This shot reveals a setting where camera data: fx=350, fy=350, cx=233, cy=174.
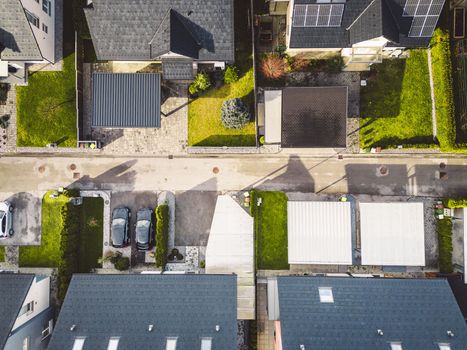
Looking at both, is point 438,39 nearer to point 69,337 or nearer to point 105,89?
point 105,89

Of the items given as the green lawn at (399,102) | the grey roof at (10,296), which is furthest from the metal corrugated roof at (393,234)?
the grey roof at (10,296)

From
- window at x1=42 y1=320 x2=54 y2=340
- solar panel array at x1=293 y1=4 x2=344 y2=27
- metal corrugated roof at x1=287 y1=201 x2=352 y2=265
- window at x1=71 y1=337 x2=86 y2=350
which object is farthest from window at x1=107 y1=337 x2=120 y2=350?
solar panel array at x1=293 y1=4 x2=344 y2=27

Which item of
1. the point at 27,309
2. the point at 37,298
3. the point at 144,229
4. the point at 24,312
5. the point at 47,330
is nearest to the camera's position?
the point at 24,312

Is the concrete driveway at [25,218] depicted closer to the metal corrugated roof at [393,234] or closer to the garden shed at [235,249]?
the garden shed at [235,249]

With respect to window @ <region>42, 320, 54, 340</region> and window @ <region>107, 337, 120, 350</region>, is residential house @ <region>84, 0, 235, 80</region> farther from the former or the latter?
window @ <region>42, 320, 54, 340</region>

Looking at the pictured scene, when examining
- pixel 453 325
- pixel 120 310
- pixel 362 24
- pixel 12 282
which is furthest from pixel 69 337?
pixel 362 24

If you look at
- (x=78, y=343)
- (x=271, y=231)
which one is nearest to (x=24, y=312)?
(x=78, y=343)

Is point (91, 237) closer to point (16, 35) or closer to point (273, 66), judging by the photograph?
point (16, 35)
